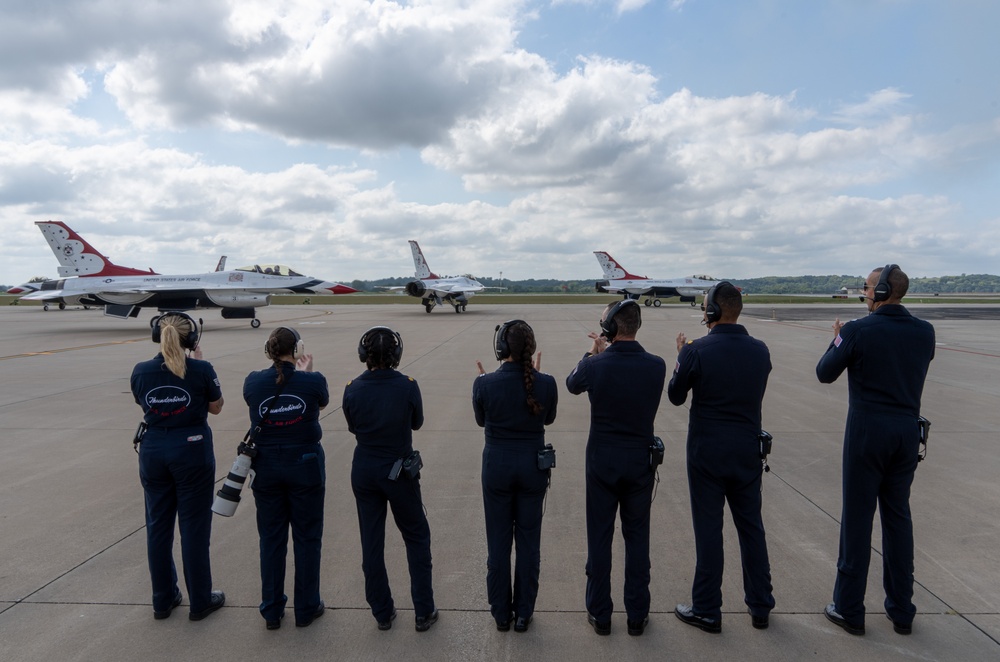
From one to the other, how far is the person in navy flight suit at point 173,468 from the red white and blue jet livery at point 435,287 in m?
32.9

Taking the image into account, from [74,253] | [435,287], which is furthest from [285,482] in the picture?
[435,287]

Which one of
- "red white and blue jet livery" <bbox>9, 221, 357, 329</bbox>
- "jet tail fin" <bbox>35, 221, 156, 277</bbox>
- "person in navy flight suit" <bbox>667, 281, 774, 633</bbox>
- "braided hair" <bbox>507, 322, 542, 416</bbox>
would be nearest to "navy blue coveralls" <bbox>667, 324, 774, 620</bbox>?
"person in navy flight suit" <bbox>667, 281, 774, 633</bbox>

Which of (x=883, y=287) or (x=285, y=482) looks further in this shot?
(x=883, y=287)

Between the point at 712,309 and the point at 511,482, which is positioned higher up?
the point at 712,309

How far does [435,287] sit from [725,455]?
116 feet

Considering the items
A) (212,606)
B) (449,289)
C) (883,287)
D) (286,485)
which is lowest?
(212,606)

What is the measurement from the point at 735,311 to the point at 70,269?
31435 mm

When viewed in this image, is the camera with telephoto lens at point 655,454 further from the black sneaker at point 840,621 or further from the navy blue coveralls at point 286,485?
the navy blue coveralls at point 286,485

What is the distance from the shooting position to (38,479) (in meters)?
6.24

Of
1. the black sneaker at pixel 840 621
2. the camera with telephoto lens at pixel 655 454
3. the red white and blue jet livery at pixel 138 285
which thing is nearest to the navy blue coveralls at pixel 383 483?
the camera with telephoto lens at pixel 655 454

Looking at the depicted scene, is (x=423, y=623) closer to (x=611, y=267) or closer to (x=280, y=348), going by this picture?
(x=280, y=348)

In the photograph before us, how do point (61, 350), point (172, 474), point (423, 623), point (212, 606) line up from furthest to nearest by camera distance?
point (61, 350)
point (212, 606)
point (172, 474)
point (423, 623)

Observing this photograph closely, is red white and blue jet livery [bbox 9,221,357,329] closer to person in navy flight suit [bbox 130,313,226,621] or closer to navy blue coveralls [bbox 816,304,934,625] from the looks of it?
person in navy flight suit [bbox 130,313,226,621]

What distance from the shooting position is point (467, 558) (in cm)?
441
